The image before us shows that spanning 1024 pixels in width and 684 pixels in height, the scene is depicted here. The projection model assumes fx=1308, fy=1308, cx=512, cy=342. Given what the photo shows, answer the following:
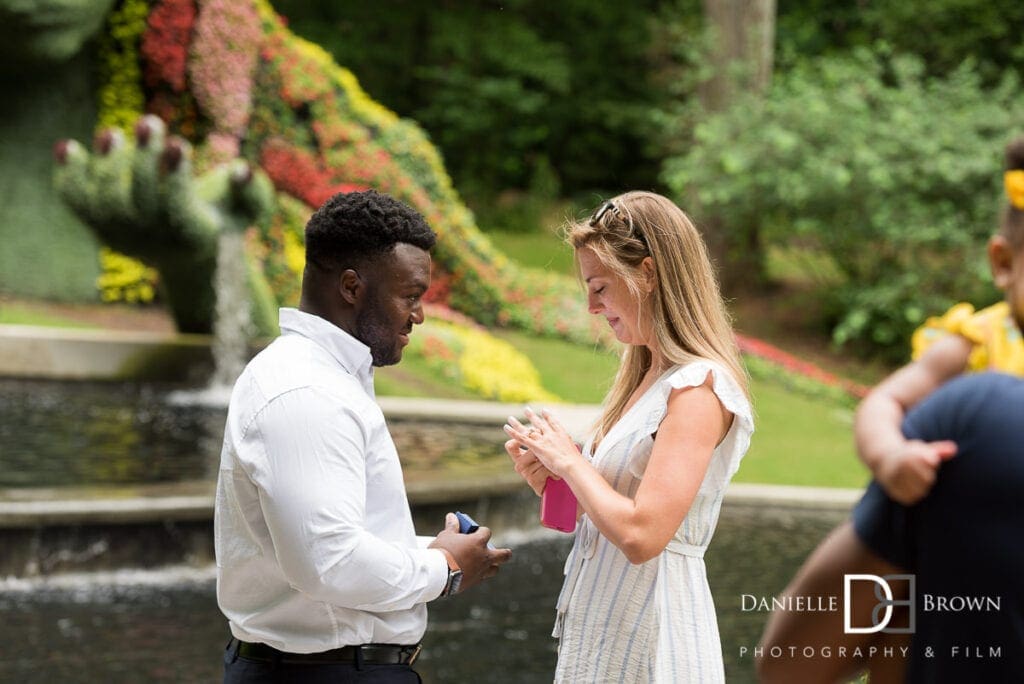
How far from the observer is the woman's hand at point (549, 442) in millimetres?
2693

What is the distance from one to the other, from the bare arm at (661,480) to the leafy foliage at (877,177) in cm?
1413

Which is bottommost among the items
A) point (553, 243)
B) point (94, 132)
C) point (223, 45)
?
point (553, 243)

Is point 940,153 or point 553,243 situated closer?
point 940,153

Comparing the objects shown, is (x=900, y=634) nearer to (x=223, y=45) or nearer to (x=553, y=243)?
(x=223, y=45)

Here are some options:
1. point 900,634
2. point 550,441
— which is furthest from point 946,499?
point 550,441

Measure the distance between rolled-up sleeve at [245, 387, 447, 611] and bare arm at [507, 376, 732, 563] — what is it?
0.45 meters

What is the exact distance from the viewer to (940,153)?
1662 cm

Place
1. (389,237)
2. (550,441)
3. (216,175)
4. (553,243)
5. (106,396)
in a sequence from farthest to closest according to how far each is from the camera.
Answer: (553,243) → (216,175) → (106,396) → (550,441) → (389,237)

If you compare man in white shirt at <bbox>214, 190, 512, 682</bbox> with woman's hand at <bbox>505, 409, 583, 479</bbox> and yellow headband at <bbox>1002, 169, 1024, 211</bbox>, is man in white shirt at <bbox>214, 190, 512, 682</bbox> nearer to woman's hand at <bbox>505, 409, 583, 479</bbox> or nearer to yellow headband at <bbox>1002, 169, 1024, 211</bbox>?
woman's hand at <bbox>505, 409, 583, 479</bbox>

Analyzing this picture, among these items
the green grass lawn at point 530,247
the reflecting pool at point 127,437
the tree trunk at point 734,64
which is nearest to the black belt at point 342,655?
the reflecting pool at point 127,437

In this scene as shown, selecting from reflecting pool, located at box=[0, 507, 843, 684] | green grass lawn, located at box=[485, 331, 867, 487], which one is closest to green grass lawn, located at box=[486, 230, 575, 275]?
green grass lawn, located at box=[485, 331, 867, 487]

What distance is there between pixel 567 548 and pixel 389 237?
6261mm

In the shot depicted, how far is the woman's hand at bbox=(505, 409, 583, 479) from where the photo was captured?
106 inches

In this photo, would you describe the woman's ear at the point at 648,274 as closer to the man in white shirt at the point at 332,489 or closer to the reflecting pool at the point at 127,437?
the man in white shirt at the point at 332,489
